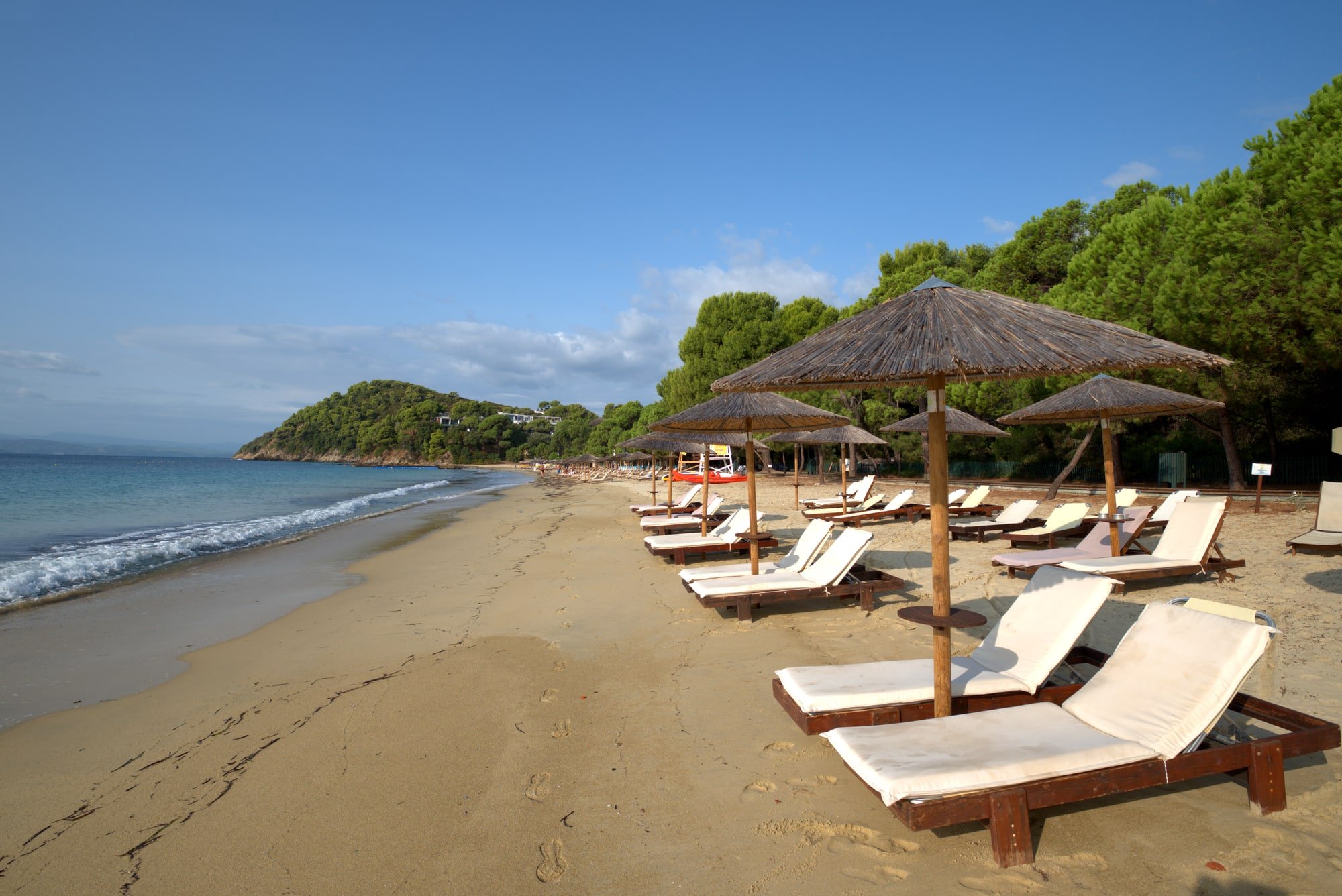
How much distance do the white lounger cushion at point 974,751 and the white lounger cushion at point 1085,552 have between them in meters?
4.62

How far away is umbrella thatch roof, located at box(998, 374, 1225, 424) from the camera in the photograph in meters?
7.75

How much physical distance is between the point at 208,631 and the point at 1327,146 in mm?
17218

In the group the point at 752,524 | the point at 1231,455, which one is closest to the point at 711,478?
the point at 1231,455

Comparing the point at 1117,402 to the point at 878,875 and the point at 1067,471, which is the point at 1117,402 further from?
the point at 1067,471

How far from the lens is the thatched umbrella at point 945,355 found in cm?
316

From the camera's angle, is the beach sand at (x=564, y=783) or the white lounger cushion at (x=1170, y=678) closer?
the beach sand at (x=564, y=783)

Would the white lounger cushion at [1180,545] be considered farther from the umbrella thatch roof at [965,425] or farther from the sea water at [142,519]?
the sea water at [142,519]

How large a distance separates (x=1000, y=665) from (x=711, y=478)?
2651 centimetres

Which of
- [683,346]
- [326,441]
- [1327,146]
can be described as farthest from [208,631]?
[326,441]

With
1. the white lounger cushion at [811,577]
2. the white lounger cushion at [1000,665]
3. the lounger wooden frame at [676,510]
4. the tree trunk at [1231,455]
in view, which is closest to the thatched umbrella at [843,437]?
the lounger wooden frame at [676,510]

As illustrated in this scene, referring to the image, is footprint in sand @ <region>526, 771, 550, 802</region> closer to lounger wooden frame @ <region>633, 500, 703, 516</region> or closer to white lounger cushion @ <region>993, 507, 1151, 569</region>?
white lounger cushion @ <region>993, 507, 1151, 569</region>

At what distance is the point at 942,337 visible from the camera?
3.25 meters

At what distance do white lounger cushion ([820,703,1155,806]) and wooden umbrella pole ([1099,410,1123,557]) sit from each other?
198 inches

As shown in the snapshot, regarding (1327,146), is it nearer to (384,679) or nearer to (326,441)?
(384,679)
